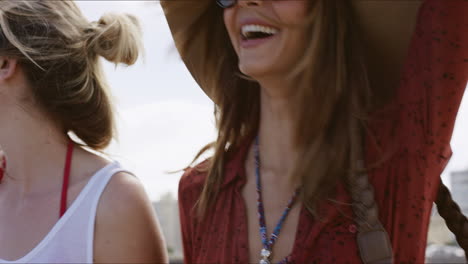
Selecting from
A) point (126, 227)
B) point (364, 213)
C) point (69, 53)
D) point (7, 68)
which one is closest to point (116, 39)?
point (69, 53)

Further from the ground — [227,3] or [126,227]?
[227,3]

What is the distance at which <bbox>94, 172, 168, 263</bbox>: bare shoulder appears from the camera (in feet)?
8.39

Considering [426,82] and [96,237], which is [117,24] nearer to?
[96,237]

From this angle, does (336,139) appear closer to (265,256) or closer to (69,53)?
(265,256)

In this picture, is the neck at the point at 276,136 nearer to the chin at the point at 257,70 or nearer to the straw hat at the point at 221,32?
the chin at the point at 257,70

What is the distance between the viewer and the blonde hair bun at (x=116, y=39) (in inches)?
113

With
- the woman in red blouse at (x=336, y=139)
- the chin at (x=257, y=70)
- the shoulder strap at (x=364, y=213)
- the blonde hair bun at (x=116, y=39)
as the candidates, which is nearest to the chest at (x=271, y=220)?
the woman in red blouse at (x=336, y=139)

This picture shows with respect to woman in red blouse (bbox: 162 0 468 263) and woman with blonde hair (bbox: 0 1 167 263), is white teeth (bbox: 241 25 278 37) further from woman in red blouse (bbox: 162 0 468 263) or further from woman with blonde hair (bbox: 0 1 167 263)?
woman with blonde hair (bbox: 0 1 167 263)

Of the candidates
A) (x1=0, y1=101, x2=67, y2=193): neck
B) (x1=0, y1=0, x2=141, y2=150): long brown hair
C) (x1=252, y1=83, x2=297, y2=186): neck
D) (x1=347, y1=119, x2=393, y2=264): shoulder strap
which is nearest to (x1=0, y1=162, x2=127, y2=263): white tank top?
Result: (x1=0, y1=101, x2=67, y2=193): neck

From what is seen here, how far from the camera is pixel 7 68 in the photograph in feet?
9.26

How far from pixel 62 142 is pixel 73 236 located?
0.46 m

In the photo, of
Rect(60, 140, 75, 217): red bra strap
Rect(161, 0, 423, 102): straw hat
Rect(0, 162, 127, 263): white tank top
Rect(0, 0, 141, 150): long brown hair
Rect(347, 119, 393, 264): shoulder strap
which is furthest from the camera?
Rect(0, 0, 141, 150): long brown hair

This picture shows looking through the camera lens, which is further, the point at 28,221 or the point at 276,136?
the point at 28,221

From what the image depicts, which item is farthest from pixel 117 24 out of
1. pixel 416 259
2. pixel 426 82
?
pixel 416 259
